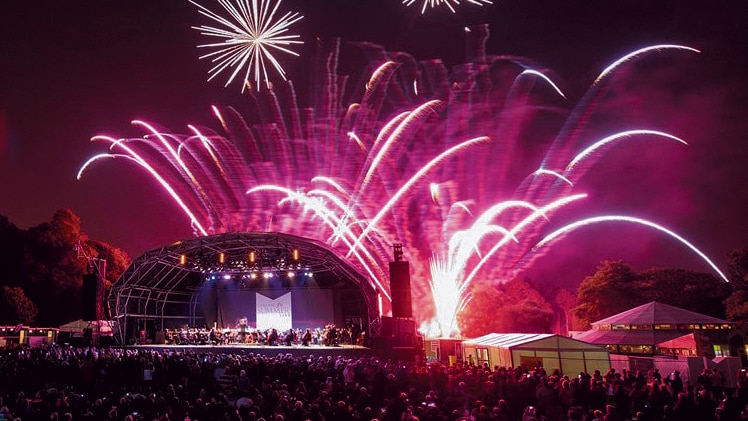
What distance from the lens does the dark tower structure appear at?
22.9 meters

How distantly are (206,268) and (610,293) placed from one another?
1204 inches

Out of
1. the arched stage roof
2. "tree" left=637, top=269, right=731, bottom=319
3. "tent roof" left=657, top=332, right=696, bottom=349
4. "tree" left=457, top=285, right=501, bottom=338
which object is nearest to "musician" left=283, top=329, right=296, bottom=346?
the arched stage roof

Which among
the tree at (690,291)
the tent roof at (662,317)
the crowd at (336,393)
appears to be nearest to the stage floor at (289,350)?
the crowd at (336,393)

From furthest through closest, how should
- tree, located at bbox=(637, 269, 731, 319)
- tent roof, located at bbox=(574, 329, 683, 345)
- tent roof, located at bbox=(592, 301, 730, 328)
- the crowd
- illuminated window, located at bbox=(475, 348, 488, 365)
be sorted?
tree, located at bbox=(637, 269, 731, 319) → illuminated window, located at bbox=(475, 348, 488, 365) → tent roof, located at bbox=(574, 329, 683, 345) → tent roof, located at bbox=(592, 301, 730, 328) → the crowd

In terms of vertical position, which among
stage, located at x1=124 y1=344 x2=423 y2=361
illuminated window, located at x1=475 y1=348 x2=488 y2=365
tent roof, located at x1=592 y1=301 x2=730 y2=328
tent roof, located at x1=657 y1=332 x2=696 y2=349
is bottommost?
tent roof, located at x1=657 y1=332 x2=696 y2=349

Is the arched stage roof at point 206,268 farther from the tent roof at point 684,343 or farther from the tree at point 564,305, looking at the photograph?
the tree at point 564,305

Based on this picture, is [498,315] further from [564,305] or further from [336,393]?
[336,393]

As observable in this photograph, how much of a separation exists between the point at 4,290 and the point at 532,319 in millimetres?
42329

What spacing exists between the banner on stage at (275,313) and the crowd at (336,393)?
14.0 meters

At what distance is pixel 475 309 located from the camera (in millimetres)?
50500

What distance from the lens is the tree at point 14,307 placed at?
130ft

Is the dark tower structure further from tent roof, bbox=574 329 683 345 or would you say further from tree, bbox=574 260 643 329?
tree, bbox=574 260 643 329

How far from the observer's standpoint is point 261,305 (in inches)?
1347

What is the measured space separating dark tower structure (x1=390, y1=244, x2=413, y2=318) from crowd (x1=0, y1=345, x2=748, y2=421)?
236 inches
